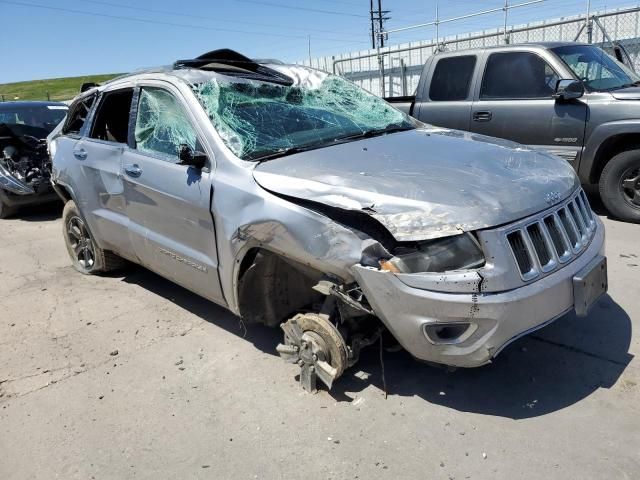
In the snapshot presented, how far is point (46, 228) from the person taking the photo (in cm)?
782

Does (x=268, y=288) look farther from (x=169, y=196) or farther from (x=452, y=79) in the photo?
(x=452, y=79)

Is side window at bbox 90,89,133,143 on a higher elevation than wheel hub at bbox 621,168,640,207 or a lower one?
higher

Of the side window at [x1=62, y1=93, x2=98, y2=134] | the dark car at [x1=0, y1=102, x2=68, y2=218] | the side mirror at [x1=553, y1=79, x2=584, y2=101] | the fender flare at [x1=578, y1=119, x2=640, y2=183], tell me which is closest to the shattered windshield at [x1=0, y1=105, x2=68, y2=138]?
the dark car at [x1=0, y1=102, x2=68, y2=218]

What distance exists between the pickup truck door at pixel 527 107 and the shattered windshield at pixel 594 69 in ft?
0.90

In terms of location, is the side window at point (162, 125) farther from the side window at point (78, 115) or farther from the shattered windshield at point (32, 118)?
the shattered windshield at point (32, 118)

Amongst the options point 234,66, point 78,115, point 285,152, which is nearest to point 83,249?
point 78,115

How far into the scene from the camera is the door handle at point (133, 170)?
3.88 metres

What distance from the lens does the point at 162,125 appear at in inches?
151

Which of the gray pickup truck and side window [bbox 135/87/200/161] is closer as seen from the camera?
side window [bbox 135/87/200/161]

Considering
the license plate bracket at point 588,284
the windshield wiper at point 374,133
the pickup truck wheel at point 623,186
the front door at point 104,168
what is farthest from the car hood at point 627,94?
the front door at point 104,168

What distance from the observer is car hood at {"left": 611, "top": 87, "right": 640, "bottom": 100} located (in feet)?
18.7

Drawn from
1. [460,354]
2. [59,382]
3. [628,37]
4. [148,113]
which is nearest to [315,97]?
[148,113]

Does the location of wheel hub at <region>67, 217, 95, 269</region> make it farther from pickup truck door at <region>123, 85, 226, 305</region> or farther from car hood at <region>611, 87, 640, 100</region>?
car hood at <region>611, 87, 640, 100</region>

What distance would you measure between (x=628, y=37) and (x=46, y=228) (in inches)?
442
